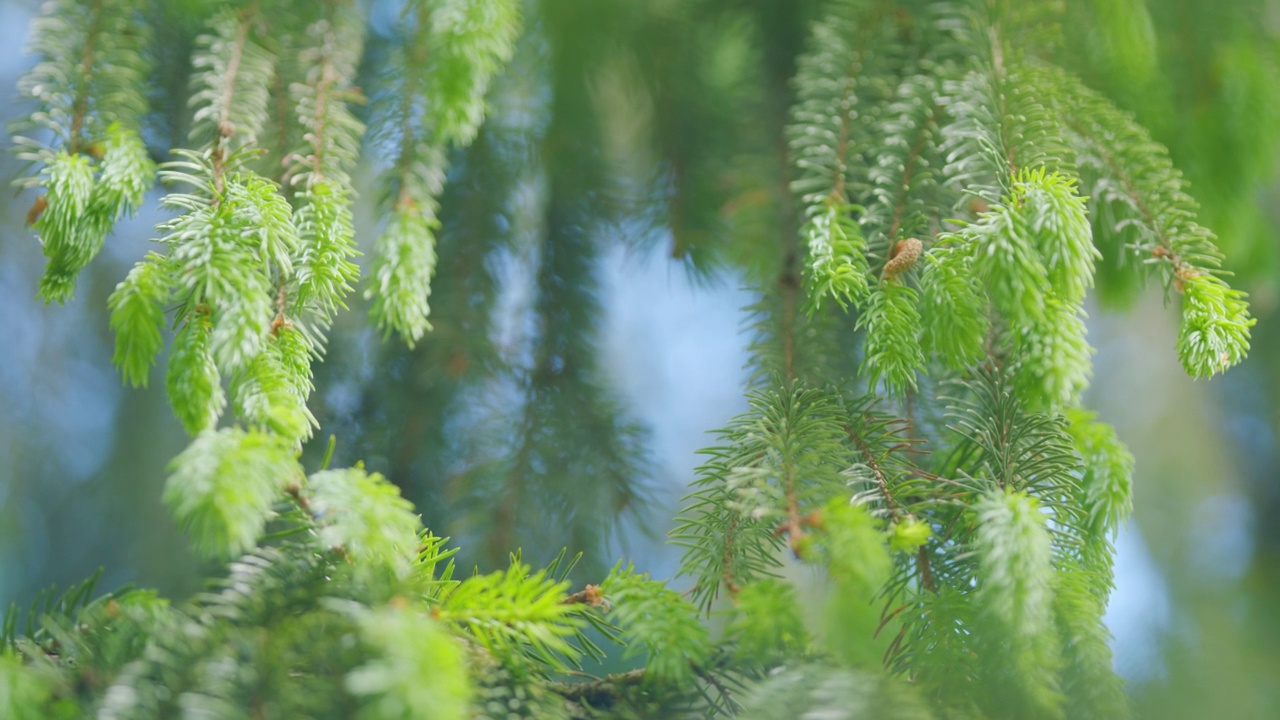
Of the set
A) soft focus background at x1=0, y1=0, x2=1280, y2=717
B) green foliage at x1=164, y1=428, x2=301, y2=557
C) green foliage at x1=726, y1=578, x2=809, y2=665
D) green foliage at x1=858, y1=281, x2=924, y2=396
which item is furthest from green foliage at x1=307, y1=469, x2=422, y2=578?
soft focus background at x1=0, y1=0, x2=1280, y2=717

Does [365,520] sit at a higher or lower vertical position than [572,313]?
lower

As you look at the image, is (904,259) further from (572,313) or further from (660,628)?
(572,313)

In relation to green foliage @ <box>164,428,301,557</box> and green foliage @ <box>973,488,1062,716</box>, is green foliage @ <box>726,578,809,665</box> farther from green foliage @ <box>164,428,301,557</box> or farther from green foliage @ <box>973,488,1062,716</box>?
green foliage @ <box>164,428,301,557</box>

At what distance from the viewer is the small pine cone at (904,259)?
1.60ft

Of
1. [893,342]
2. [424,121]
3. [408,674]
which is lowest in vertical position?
[408,674]

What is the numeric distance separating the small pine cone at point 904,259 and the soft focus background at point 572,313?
240mm

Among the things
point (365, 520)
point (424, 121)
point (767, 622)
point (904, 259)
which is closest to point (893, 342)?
point (904, 259)

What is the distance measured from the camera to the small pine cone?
49 centimetres

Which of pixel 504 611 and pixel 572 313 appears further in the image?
pixel 572 313

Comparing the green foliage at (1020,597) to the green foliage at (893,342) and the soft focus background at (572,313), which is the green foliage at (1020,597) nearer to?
the green foliage at (893,342)

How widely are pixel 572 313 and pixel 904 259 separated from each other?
0.52 meters

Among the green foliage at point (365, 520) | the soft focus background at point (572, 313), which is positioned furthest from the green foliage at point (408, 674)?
the soft focus background at point (572, 313)

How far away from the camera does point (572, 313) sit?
3.12 feet

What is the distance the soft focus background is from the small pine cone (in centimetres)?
24
